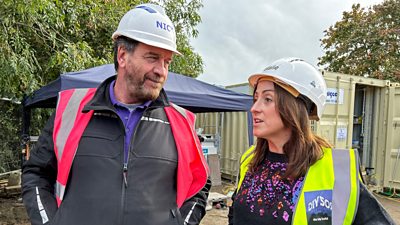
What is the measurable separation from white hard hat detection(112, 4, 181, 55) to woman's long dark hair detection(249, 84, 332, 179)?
596 mm

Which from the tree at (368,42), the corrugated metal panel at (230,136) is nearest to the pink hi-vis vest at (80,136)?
the corrugated metal panel at (230,136)

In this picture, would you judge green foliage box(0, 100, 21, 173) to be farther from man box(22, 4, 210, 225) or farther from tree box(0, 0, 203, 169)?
man box(22, 4, 210, 225)

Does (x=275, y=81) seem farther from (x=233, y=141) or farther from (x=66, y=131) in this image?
(x=233, y=141)

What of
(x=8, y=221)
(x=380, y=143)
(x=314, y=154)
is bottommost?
(x=8, y=221)

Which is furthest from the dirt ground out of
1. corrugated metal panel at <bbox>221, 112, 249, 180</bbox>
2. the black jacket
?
the black jacket

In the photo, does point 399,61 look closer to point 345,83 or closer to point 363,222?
point 345,83

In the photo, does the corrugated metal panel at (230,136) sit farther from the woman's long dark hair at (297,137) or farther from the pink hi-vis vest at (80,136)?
the woman's long dark hair at (297,137)

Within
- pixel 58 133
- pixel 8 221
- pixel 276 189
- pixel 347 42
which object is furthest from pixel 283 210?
pixel 347 42

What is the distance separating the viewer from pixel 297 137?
147 cm

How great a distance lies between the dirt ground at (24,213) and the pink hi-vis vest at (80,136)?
13.5 ft

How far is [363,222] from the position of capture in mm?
1261

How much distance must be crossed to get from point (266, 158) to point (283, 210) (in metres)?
0.29

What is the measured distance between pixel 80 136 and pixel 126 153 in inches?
9.3

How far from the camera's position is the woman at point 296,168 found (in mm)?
1303
